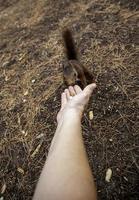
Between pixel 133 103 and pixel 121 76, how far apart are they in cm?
33

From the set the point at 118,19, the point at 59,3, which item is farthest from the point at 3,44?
the point at 118,19

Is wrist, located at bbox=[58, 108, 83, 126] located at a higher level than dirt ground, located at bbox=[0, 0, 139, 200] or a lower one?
higher

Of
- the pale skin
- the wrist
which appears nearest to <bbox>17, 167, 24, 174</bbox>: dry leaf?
the wrist

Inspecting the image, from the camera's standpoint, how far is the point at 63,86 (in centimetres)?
247

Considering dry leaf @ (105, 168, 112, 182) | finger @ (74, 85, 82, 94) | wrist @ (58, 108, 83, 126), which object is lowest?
dry leaf @ (105, 168, 112, 182)

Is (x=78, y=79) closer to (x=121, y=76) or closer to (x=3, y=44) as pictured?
(x=121, y=76)

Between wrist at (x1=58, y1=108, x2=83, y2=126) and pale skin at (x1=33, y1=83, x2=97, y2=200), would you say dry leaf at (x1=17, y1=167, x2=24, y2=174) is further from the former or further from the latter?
pale skin at (x1=33, y1=83, x2=97, y2=200)

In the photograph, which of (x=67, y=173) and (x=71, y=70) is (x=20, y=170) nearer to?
(x=71, y=70)

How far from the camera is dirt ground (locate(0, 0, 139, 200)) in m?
1.91

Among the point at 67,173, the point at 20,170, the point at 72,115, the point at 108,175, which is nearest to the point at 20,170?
the point at 20,170

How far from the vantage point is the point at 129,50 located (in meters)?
2.52

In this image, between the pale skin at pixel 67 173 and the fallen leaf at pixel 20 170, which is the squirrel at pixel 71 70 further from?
the pale skin at pixel 67 173

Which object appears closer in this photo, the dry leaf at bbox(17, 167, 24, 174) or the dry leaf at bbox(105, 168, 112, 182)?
the dry leaf at bbox(105, 168, 112, 182)

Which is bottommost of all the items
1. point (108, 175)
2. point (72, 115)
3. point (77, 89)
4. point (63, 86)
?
point (108, 175)
